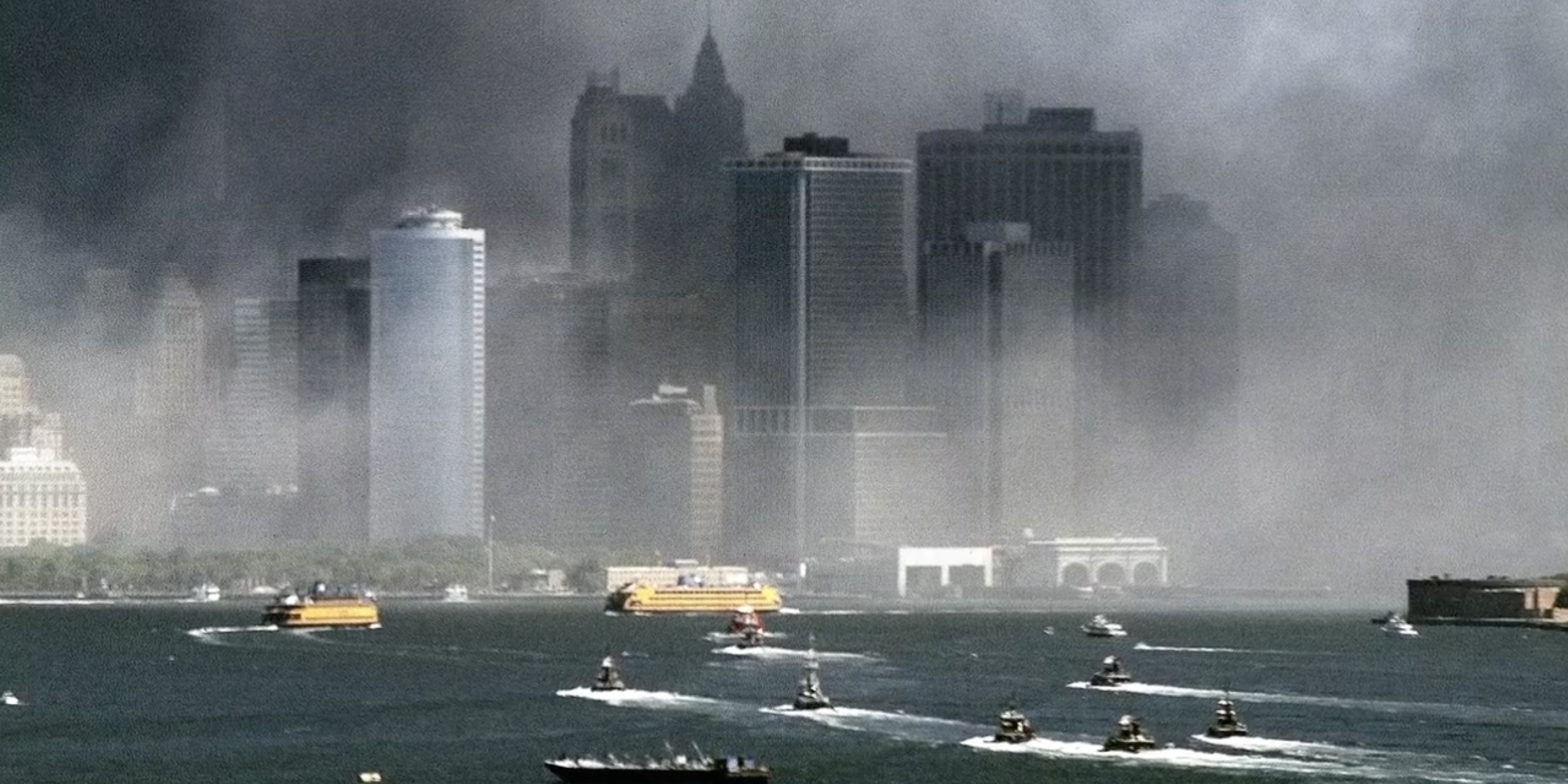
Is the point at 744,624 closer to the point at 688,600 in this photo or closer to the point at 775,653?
the point at 775,653

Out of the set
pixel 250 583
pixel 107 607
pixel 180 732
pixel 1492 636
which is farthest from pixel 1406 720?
pixel 250 583

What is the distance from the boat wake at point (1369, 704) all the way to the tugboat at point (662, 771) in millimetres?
13481

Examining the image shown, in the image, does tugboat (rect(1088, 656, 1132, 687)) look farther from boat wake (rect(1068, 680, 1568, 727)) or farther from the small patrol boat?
the small patrol boat

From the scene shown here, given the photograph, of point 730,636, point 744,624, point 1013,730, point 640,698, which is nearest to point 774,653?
point 744,624

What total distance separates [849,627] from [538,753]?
206 feet

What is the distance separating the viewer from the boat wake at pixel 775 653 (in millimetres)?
101312

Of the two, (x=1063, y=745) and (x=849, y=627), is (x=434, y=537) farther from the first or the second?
(x=1063, y=745)

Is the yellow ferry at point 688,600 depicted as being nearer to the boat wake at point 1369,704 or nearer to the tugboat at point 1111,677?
the tugboat at point 1111,677

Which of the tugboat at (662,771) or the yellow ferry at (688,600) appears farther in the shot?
the yellow ferry at (688,600)

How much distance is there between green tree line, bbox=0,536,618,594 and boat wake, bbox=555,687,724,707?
282 feet

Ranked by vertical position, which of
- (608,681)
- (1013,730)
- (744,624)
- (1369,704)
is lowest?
(1013,730)

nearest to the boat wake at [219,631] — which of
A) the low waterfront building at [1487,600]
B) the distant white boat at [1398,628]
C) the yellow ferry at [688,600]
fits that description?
the yellow ferry at [688,600]

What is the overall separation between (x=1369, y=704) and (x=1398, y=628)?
37.6m

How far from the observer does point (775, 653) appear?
104m
